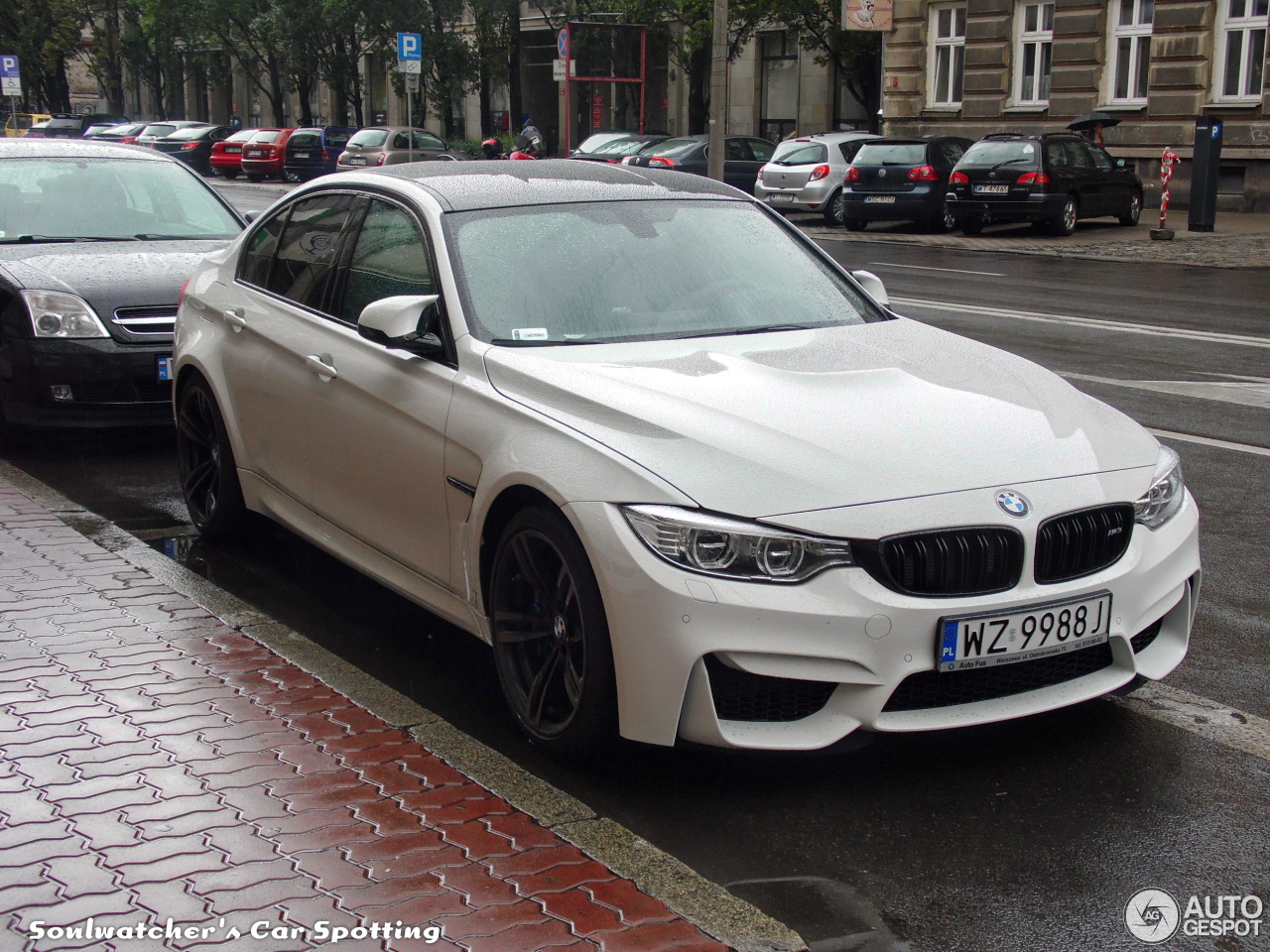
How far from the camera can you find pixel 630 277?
4.84 meters

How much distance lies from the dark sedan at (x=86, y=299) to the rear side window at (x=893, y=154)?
1783cm

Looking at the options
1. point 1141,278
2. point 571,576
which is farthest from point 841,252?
point 571,576

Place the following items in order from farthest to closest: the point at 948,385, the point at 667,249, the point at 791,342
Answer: the point at 667,249, the point at 791,342, the point at 948,385

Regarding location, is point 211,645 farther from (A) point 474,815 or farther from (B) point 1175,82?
(B) point 1175,82

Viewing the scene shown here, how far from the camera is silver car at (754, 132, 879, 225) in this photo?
2727 cm

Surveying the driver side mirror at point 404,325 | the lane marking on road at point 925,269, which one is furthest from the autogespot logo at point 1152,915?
the lane marking on road at point 925,269

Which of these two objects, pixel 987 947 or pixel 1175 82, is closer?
pixel 987 947

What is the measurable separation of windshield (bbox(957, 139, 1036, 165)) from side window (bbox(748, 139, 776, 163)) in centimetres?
944

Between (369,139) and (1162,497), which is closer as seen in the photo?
(1162,497)

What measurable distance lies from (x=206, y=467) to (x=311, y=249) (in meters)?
1.24

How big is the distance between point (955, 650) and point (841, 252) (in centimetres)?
1863

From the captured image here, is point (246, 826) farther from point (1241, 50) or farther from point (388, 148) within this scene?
point (388, 148)

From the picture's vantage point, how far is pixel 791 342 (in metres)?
4.67

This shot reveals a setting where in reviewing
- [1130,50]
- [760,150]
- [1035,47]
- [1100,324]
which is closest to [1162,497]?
[1100,324]
